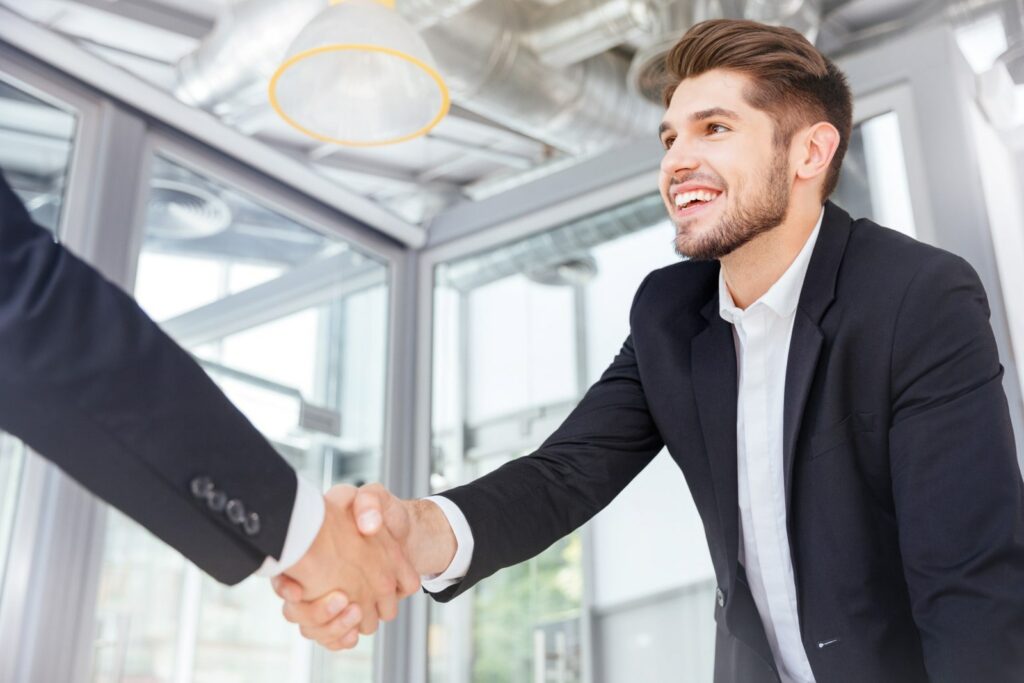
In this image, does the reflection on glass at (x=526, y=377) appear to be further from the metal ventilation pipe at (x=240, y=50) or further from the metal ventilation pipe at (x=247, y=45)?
the metal ventilation pipe at (x=240, y=50)

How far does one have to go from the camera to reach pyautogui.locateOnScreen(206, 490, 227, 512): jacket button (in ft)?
3.34

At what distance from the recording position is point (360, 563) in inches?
57.0

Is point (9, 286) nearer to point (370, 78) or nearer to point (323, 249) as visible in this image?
point (370, 78)

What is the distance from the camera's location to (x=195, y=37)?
144 inches

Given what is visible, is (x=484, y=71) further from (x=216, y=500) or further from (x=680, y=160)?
(x=216, y=500)

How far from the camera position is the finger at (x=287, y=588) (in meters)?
1.33

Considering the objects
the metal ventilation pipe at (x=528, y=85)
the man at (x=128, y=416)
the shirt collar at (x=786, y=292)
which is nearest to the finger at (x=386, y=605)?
the man at (x=128, y=416)

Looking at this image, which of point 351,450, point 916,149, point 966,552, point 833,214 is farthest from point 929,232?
point 351,450

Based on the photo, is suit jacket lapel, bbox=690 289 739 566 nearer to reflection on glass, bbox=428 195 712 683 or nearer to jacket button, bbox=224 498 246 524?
jacket button, bbox=224 498 246 524

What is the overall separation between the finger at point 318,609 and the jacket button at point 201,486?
416 mm

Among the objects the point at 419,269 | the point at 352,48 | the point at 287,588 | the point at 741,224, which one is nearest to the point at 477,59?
the point at 419,269

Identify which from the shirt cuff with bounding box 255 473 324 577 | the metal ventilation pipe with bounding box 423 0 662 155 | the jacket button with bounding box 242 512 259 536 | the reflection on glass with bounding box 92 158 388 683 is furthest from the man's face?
the reflection on glass with bounding box 92 158 388 683

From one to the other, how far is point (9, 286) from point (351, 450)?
2.25 meters

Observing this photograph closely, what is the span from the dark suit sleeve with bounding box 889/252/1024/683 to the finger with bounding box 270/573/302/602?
780 millimetres
